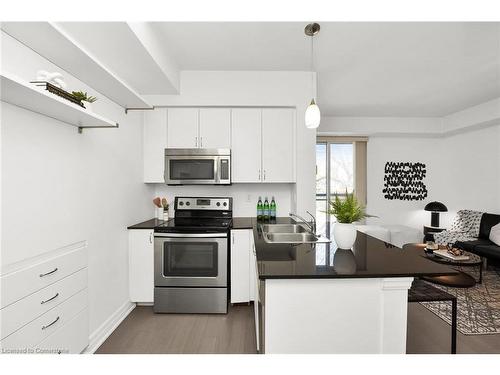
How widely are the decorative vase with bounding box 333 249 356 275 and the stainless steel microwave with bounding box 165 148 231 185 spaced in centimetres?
157

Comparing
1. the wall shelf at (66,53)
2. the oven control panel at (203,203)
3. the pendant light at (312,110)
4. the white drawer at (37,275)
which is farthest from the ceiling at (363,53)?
the white drawer at (37,275)

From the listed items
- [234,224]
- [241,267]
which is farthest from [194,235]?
[241,267]

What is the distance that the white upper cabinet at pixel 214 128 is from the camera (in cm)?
290

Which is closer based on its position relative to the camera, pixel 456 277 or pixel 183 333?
pixel 183 333

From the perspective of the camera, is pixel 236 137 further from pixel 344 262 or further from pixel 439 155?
pixel 439 155

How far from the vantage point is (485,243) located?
3719mm

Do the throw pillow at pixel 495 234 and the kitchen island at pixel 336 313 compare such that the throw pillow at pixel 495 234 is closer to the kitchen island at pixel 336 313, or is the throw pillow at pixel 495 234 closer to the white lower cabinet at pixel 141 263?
the kitchen island at pixel 336 313

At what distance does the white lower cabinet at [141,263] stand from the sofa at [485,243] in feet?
13.6

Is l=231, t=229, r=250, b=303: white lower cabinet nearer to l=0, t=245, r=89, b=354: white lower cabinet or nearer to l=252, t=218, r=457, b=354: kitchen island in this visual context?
l=0, t=245, r=89, b=354: white lower cabinet

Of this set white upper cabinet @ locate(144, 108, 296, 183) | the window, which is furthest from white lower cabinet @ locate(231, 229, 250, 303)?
the window

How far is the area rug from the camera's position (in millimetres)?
2305

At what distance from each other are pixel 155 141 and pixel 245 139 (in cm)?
101
